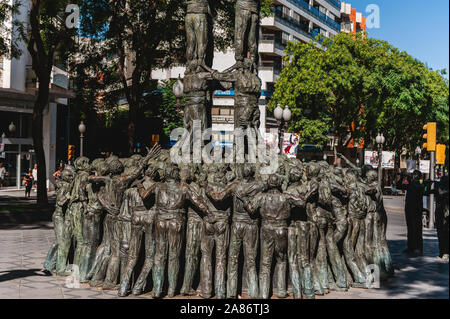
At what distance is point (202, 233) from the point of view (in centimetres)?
785

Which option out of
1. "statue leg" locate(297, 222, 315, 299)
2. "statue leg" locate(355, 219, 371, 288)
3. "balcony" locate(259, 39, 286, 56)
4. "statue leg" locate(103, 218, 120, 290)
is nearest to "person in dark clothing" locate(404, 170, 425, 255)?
"statue leg" locate(355, 219, 371, 288)

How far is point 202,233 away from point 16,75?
25558 millimetres

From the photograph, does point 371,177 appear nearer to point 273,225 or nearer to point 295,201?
point 295,201

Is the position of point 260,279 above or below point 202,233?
below

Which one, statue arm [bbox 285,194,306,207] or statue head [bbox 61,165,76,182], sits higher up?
statue head [bbox 61,165,76,182]

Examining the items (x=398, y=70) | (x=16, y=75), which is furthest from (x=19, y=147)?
(x=398, y=70)

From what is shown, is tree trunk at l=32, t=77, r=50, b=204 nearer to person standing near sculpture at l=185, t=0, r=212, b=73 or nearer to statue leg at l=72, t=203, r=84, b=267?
person standing near sculpture at l=185, t=0, r=212, b=73

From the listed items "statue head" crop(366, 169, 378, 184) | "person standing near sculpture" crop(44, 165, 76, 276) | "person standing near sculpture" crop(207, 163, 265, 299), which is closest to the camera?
"person standing near sculpture" crop(207, 163, 265, 299)

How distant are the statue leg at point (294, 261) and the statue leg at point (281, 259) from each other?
0.32ft

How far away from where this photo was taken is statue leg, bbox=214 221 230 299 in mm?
7715

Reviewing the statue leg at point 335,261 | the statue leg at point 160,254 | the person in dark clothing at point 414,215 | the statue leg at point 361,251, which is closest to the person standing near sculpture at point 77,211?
the statue leg at point 160,254

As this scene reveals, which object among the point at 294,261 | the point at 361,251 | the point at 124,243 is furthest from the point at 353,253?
the point at 124,243

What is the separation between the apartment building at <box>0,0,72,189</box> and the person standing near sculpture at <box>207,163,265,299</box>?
24849mm
